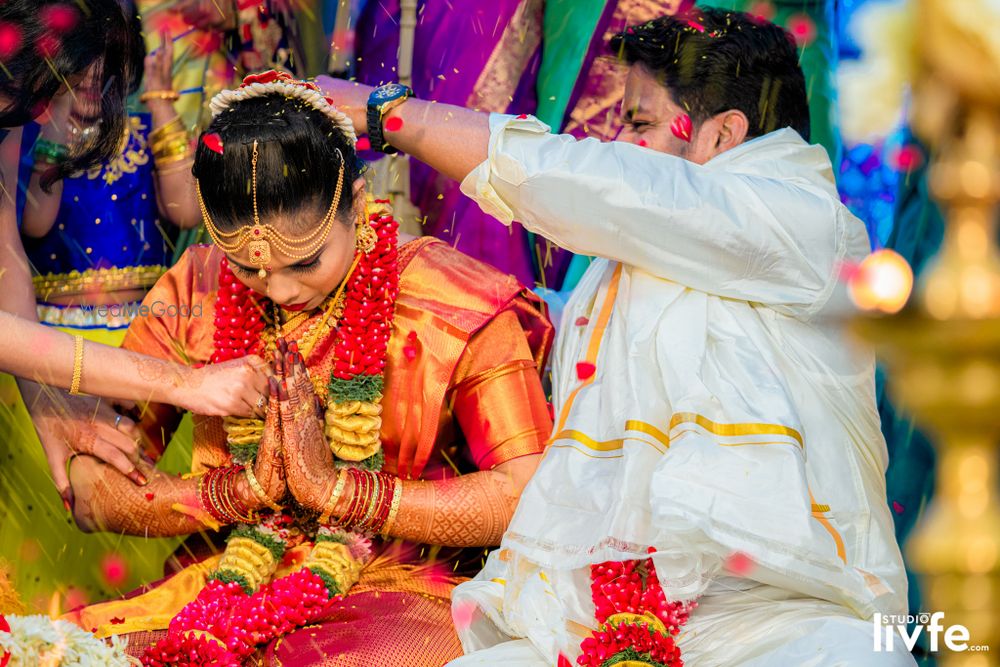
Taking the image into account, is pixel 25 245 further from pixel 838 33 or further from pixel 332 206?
pixel 838 33

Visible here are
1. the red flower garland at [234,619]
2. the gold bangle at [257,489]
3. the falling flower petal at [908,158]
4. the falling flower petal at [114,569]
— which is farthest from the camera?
the falling flower petal at [114,569]

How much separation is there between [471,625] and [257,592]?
51 centimetres

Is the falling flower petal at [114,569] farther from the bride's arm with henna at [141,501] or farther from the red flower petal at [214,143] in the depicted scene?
Result: the red flower petal at [214,143]

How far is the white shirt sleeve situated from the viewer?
102 inches

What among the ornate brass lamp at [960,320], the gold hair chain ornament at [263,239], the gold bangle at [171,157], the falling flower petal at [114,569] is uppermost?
the ornate brass lamp at [960,320]

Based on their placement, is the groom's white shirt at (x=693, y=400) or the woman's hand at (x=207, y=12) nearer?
the groom's white shirt at (x=693, y=400)

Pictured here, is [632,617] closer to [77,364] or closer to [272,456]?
[272,456]

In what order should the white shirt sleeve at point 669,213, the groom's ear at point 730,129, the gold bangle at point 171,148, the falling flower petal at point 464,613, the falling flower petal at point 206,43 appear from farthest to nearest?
the falling flower petal at point 206,43
the gold bangle at point 171,148
the groom's ear at point 730,129
the falling flower petal at point 464,613
the white shirt sleeve at point 669,213

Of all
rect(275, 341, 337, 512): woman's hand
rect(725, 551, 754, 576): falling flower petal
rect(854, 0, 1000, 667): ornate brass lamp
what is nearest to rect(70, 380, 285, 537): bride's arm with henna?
rect(275, 341, 337, 512): woman's hand

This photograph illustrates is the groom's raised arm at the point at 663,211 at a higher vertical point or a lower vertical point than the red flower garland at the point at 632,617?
higher

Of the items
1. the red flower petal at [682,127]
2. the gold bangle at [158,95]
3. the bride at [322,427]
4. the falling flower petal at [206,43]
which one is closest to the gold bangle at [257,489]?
the bride at [322,427]

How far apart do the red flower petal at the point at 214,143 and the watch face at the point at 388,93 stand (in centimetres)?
38

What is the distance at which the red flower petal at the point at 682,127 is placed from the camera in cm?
299

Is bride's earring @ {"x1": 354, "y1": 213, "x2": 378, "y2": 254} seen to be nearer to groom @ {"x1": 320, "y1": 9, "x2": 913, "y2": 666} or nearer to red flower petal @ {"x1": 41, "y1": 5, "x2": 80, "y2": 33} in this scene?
groom @ {"x1": 320, "y1": 9, "x2": 913, "y2": 666}
